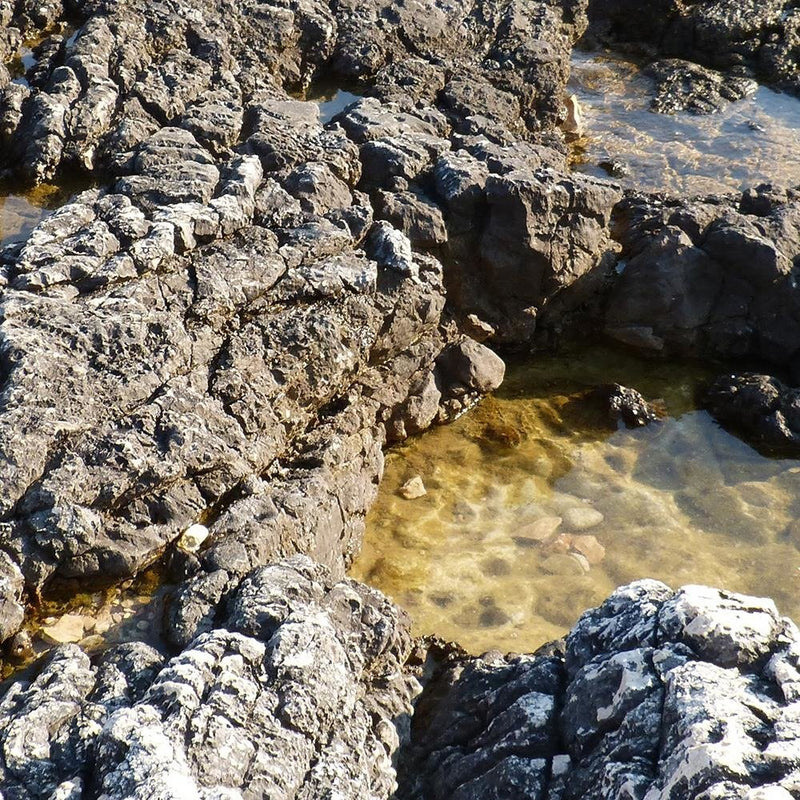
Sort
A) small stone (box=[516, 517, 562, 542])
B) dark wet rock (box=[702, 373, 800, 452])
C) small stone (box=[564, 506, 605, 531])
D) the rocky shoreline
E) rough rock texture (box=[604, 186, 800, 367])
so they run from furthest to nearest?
rough rock texture (box=[604, 186, 800, 367]) → dark wet rock (box=[702, 373, 800, 452]) → small stone (box=[564, 506, 605, 531]) → small stone (box=[516, 517, 562, 542]) → the rocky shoreline

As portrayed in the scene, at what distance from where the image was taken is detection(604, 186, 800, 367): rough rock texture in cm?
847

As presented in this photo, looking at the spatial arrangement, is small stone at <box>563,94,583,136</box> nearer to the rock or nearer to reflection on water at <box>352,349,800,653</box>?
reflection on water at <box>352,349,800,653</box>

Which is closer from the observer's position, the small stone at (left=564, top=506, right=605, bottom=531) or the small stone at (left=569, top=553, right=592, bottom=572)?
the small stone at (left=569, top=553, right=592, bottom=572)

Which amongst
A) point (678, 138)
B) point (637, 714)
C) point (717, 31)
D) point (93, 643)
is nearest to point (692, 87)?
point (717, 31)

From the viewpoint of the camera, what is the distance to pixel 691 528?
281 inches

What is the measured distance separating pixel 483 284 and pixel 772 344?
9.54 feet

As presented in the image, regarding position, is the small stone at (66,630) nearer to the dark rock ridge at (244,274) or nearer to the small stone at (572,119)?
the dark rock ridge at (244,274)

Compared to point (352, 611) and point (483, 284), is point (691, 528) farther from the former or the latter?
point (352, 611)

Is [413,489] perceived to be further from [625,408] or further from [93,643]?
[93,643]

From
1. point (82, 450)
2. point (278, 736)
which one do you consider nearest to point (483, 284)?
point (82, 450)

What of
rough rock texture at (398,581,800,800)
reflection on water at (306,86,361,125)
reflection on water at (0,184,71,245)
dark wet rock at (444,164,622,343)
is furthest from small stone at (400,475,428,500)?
reflection on water at (306,86,361,125)

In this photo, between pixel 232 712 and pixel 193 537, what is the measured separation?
157cm

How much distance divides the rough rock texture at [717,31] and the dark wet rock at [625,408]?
307 inches

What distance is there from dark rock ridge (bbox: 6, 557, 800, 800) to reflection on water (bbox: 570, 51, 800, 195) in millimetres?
7728
